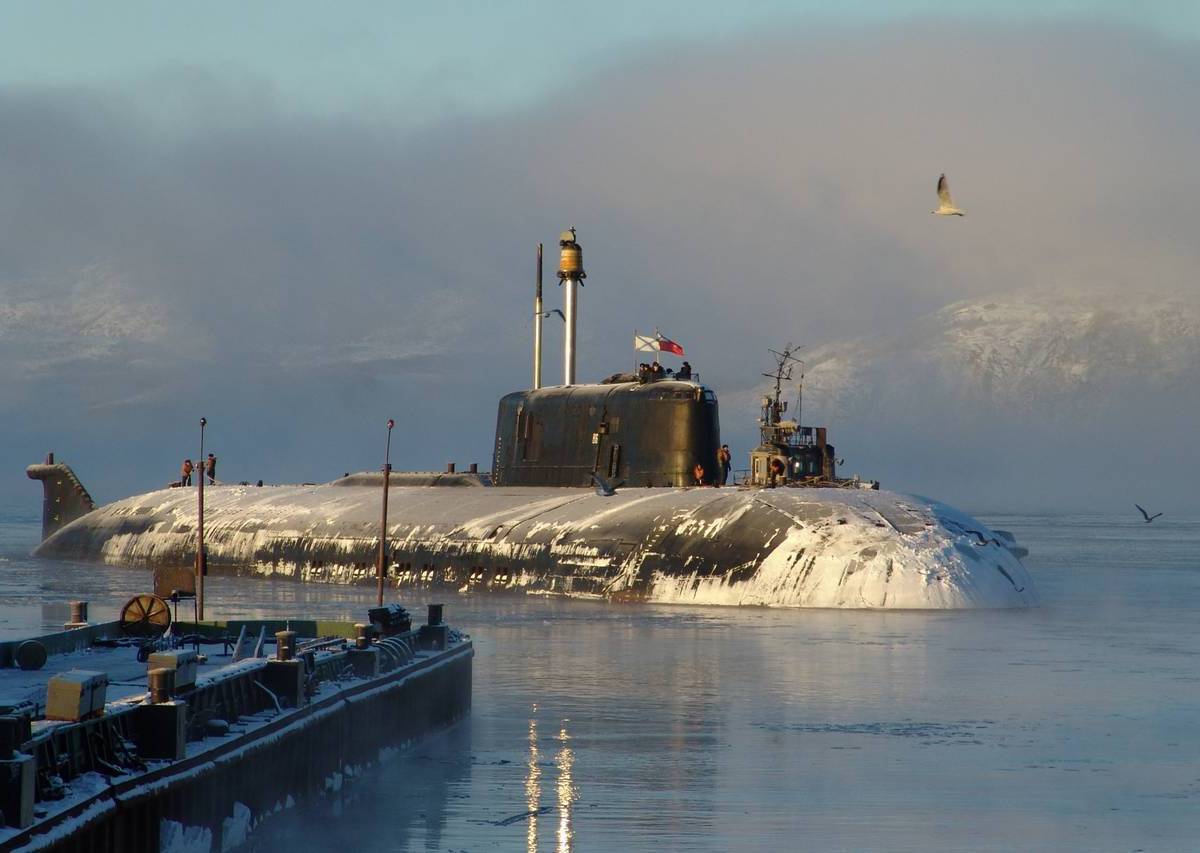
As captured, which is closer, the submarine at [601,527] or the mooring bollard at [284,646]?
the mooring bollard at [284,646]

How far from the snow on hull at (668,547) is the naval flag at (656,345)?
13.7ft

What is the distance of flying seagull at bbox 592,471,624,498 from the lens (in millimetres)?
39375

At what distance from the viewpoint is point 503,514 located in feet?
133

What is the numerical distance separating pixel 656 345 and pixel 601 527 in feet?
23.9

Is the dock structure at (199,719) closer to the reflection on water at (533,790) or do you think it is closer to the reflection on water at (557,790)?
the reflection on water at (533,790)

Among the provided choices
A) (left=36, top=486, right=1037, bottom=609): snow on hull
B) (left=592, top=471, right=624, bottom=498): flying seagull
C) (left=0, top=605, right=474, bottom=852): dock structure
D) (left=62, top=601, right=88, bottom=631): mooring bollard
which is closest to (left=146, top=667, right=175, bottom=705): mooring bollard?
(left=0, top=605, right=474, bottom=852): dock structure

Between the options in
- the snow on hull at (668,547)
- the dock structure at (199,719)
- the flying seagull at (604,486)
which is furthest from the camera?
the flying seagull at (604,486)

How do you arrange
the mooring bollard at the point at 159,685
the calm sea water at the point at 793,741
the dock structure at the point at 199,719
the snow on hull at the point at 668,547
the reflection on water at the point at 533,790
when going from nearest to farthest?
1. the dock structure at the point at 199,719
2. the mooring bollard at the point at 159,685
3. the reflection on water at the point at 533,790
4. the calm sea water at the point at 793,741
5. the snow on hull at the point at 668,547

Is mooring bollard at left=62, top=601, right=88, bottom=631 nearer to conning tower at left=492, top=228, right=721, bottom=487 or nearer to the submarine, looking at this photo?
the submarine

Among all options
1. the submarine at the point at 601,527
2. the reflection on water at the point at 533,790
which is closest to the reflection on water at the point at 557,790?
the reflection on water at the point at 533,790

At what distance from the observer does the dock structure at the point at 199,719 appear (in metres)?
9.94

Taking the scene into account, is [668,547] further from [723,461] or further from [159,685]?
[159,685]

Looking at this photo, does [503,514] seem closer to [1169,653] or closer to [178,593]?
[1169,653]

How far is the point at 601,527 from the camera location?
36906 mm
